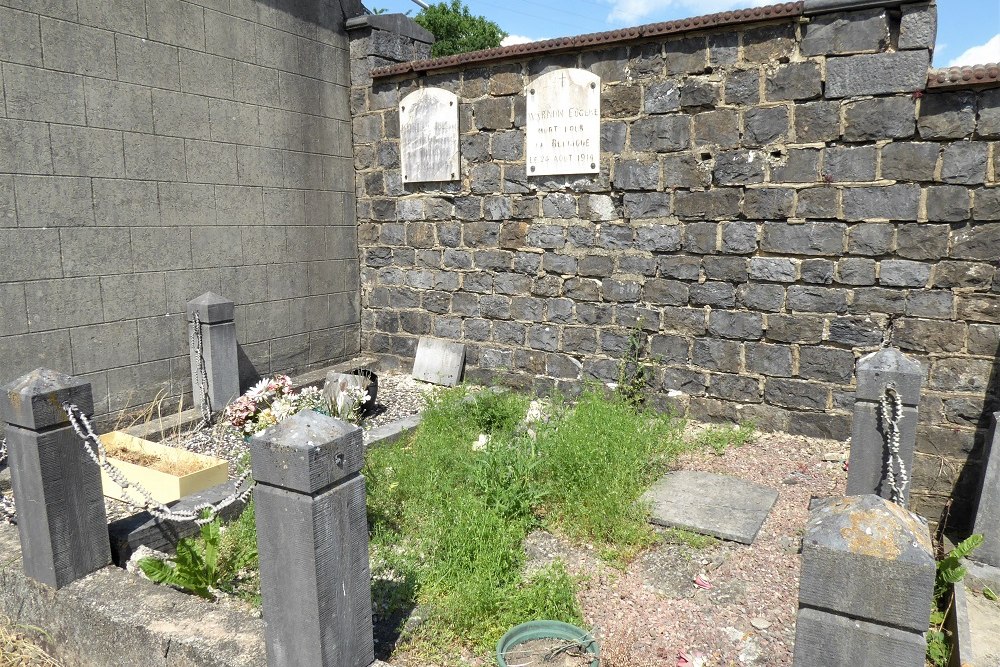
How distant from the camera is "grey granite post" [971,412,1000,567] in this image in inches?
137

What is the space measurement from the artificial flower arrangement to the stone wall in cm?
208

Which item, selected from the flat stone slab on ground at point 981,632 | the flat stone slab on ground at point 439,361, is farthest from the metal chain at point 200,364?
the flat stone slab on ground at point 981,632

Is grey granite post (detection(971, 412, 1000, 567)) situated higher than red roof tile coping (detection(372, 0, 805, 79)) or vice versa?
red roof tile coping (detection(372, 0, 805, 79))

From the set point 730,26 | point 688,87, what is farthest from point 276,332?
point 730,26

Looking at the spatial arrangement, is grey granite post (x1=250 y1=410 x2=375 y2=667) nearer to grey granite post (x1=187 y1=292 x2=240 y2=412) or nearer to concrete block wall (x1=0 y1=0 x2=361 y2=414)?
concrete block wall (x1=0 y1=0 x2=361 y2=414)

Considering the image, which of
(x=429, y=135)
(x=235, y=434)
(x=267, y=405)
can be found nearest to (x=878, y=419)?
(x=267, y=405)

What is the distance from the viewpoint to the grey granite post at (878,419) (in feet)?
10.8

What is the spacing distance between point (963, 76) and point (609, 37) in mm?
2474

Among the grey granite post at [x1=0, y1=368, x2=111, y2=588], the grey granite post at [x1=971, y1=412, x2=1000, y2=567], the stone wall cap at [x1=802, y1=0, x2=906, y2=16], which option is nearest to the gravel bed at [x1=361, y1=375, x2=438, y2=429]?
the grey granite post at [x1=0, y1=368, x2=111, y2=588]

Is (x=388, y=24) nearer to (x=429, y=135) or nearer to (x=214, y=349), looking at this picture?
(x=429, y=135)

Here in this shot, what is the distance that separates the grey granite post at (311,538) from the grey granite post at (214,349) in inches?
151

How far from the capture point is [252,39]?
6.21 metres

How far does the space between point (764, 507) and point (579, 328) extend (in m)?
2.44

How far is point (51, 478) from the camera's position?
9.69 feet
